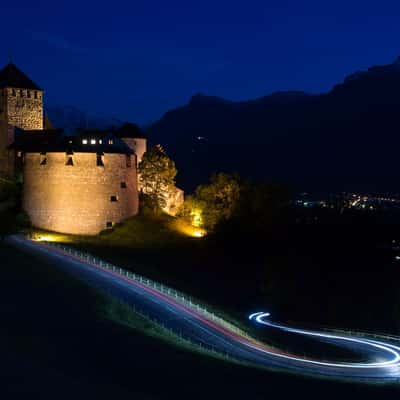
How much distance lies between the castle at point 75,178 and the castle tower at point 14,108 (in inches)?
17.9

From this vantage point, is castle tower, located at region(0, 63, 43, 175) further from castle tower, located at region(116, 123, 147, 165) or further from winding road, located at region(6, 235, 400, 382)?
winding road, located at region(6, 235, 400, 382)

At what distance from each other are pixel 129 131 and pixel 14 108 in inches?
540

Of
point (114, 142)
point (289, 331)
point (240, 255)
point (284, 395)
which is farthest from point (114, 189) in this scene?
point (284, 395)

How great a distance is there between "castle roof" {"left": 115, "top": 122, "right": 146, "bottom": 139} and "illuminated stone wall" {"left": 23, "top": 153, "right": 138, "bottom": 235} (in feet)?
34.7

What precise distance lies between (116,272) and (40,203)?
2005 centimetres

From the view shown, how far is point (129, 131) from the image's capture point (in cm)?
7594

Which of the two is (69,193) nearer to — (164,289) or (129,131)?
(129,131)

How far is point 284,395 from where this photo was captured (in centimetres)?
2105

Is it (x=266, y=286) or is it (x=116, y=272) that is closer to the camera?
(x=116, y=272)

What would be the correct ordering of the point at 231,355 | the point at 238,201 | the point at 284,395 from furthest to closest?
the point at 238,201
the point at 231,355
the point at 284,395

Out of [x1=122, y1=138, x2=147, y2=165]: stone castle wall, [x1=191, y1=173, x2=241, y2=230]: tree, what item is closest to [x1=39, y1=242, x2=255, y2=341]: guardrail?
[x1=122, y1=138, x2=147, y2=165]: stone castle wall

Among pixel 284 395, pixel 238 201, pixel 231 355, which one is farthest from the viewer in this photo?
pixel 238 201

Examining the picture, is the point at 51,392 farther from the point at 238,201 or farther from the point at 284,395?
the point at 238,201

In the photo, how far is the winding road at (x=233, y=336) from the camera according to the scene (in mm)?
29922
